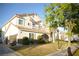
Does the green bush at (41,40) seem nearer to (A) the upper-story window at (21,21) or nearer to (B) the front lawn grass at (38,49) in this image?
(B) the front lawn grass at (38,49)

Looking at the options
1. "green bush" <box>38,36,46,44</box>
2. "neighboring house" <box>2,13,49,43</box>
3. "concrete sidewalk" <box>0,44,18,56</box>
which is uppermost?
"neighboring house" <box>2,13,49,43</box>

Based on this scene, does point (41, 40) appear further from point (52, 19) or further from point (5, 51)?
point (5, 51)

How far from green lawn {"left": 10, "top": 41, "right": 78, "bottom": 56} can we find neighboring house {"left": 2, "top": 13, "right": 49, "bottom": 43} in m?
0.11

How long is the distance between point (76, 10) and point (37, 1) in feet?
1.47

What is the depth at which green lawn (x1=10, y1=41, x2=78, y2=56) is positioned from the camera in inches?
107

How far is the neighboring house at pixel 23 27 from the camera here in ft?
8.91

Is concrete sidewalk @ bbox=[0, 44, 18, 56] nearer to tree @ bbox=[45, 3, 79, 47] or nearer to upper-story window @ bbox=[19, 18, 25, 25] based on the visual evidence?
upper-story window @ bbox=[19, 18, 25, 25]

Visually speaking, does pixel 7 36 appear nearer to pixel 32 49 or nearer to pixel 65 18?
pixel 32 49

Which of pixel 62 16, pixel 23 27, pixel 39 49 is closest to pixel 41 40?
pixel 39 49

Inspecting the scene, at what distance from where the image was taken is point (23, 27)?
9.02ft

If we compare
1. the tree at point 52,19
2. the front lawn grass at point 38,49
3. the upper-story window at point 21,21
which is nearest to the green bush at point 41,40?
the front lawn grass at point 38,49

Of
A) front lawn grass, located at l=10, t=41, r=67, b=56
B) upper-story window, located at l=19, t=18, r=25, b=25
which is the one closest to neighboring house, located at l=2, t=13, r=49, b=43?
upper-story window, located at l=19, t=18, r=25, b=25

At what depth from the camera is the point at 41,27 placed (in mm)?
2738

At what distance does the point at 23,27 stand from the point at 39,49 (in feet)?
1.00
